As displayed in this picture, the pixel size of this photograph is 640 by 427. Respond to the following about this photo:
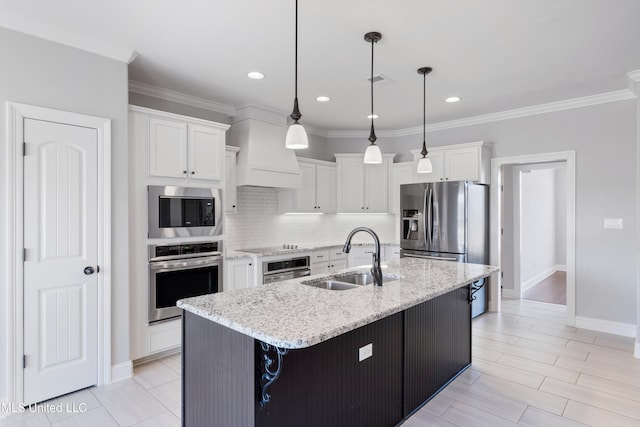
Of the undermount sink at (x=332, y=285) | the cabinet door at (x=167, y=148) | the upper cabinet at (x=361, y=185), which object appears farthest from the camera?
the upper cabinet at (x=361, y=185)

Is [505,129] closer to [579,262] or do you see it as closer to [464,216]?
[464,216]

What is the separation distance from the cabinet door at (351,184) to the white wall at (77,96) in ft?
10.9

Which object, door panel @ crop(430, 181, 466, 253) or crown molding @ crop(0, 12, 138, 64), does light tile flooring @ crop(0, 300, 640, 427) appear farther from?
crown molding @ crop(0, 12, 138, 64)

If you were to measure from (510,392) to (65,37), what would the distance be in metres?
4.29

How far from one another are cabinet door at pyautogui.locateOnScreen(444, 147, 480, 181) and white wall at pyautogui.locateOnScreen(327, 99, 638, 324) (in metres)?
0.75

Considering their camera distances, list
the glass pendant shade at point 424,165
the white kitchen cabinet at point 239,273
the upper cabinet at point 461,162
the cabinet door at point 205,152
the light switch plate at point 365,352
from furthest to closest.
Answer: the upper cabinet at point 461,162
the white kitchen cabinet at point 239,273
the glass pendant shade at point 424,165
the cabinet door at point 205,152
the light switch plate at point 365,352

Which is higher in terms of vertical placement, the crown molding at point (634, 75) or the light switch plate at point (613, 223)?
the crown molding at point (634, 75)

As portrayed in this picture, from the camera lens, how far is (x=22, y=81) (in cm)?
249

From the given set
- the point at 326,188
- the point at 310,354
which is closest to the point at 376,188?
the point at 326,188

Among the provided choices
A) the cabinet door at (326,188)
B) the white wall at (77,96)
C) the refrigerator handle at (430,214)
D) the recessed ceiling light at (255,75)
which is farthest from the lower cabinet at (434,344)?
the cabinet door at (326,188)

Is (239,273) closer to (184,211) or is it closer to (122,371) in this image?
(184,211)

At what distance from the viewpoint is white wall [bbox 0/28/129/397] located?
2.42m

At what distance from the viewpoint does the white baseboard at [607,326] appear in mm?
3967

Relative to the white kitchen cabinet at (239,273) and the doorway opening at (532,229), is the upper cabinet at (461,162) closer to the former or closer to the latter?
A: the doorway opening at (532,229)
